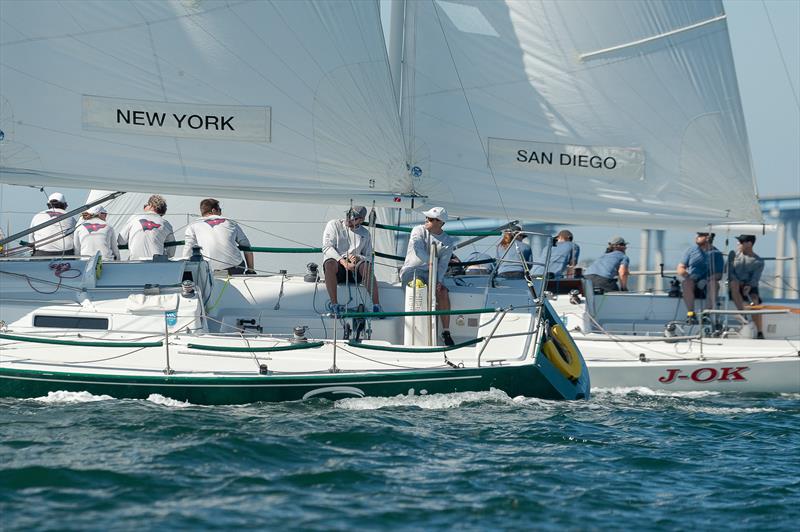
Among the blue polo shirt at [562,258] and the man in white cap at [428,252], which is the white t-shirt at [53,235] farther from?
the blue polo shirt at [562,258]

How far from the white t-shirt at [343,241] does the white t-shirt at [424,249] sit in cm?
56

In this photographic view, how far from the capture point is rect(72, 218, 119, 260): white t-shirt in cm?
1129

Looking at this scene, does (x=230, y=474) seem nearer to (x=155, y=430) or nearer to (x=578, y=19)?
(x=155, y=430)

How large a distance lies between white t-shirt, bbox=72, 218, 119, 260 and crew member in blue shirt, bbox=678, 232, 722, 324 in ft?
23.7

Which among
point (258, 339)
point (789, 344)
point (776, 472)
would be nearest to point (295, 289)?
point (258, 339)

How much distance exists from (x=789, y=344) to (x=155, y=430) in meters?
8.20

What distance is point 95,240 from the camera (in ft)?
37.2

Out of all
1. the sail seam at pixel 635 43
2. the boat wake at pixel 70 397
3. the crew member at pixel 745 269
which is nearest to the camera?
the boat wake at pixel 70 397

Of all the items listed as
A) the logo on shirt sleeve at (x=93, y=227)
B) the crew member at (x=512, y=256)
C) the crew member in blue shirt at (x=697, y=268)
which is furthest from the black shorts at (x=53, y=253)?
the crew member in blue shirt at (x=697, y=268)

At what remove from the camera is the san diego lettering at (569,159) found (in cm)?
1342

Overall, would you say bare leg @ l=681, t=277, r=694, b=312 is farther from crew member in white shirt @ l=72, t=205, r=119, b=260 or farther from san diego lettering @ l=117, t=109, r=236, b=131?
crew member in white shirt @ l=72, t=205, r=119, b=260

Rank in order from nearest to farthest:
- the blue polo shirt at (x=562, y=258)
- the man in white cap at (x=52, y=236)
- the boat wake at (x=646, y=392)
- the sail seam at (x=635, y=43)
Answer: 1. the man in white cap at (x=52, y=236)
2. the boat wake at (x=646, y=392)
3. the sail seam at (x=635, y=43)
4. the blue polo shirt at (x=562, y=258)

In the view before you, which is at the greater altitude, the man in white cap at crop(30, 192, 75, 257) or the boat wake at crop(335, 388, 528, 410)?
the man in white cap at crop(30, 192, 75, 257)

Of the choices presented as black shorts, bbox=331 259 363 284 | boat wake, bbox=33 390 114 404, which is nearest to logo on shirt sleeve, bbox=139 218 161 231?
black shorts, bbox=331 259 363 284
